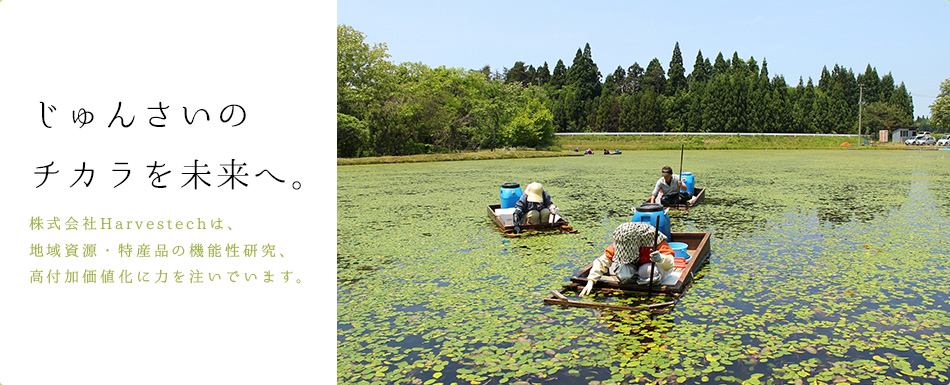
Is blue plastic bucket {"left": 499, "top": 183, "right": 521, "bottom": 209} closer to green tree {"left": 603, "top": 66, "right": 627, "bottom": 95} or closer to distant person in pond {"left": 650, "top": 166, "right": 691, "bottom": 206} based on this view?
distant person in pond {"left": 650, "top": 166, "right": 691, "bottom": 206}

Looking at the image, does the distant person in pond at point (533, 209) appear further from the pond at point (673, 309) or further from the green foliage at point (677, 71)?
the green foliage at point (677, 71)

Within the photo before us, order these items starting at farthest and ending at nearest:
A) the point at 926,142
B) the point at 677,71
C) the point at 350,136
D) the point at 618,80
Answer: the point at 618,80 → the point at 677,71 → the point at 926,142 → the point at 350,136

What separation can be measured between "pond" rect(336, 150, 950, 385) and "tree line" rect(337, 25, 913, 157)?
88.7 ft

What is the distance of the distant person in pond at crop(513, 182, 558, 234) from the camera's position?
8.46m

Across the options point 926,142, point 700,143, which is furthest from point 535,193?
point 926,142

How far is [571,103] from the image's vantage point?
222 feet

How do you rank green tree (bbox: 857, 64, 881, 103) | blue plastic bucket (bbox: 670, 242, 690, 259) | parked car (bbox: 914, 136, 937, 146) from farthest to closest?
green tree (bbox: 857, 64, 881, 103), parked car (bbox: 914, 136, 937, 146), blue plastic bucket (bbox: 670, 242, 690, 259)

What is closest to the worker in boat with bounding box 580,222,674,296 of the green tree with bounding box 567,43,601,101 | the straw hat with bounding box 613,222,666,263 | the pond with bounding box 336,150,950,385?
the straw hat with bounding box 613,222,666,263

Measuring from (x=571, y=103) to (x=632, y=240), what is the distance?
6407cm

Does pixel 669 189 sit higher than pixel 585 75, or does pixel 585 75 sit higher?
pixel 585 75

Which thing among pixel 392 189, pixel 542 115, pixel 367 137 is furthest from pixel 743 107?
pixel 392 189

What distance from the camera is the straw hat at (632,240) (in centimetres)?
513

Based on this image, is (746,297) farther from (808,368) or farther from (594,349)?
(594,349)

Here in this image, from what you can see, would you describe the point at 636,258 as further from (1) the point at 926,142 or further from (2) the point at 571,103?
(2) the point at 571,103
